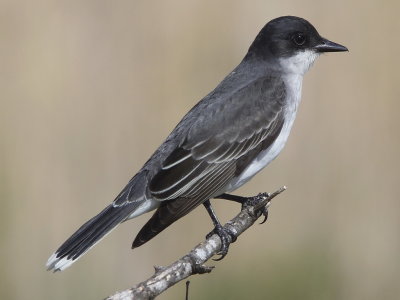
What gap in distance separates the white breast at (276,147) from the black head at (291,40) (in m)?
0.29

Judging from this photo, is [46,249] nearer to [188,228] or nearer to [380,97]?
[188,228]

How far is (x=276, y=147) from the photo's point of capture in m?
7.20

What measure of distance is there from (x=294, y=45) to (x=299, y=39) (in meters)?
0.06

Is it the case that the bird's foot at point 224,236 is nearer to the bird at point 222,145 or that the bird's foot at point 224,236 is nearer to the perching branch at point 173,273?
the bird at point 222,145

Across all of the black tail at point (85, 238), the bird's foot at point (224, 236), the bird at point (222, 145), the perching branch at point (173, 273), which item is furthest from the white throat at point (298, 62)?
the perching branch at point (173, 273)

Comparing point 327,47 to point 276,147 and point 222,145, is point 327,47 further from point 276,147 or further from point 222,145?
point 222,145

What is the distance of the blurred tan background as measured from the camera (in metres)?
8.85

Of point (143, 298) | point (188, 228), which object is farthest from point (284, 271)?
point (143, 298)

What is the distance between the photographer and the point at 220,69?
951cm

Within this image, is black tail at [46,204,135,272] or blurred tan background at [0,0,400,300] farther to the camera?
blurred tan background at [0,0,400,300]

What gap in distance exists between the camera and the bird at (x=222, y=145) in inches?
265

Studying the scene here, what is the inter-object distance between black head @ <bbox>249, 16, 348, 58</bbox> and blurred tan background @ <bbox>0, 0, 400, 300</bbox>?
67.1 inches

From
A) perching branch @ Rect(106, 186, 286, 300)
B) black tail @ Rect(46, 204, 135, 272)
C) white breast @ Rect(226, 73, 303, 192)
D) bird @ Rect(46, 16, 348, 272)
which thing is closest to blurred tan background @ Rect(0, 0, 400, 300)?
bird @ Rect(46, 16, 348, 272)

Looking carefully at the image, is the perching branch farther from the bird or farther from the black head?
the black head
